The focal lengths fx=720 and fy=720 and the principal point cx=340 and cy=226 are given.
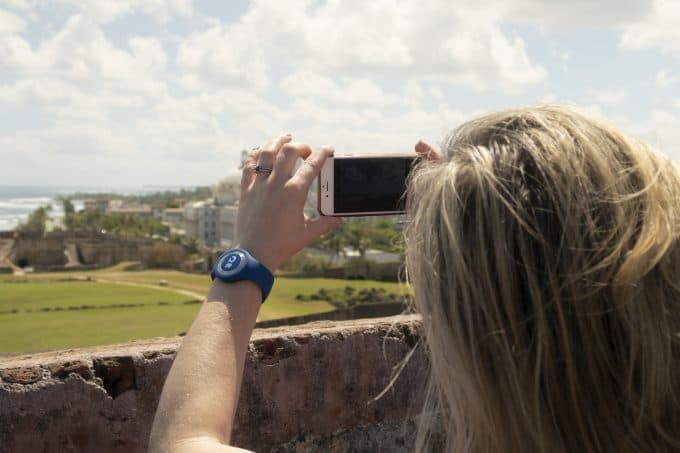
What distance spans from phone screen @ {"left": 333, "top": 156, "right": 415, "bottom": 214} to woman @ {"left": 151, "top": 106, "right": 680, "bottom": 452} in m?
0.74

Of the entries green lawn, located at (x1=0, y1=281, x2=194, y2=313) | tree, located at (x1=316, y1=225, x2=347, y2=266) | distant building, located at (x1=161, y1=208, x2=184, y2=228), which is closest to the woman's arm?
green lawn, located at (x1=0, y1=281, x2=194, y2=313)

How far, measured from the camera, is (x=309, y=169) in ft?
4.99

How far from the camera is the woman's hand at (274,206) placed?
1.40 m

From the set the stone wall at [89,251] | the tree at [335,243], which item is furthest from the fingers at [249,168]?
the tree at [335,243]

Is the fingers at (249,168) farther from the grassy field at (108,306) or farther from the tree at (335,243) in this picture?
the tree at (335,243)

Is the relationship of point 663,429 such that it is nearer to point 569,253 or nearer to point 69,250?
point 569,253

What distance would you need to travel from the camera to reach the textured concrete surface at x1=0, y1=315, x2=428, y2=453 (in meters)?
2.21

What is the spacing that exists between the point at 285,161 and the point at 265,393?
1391 mm

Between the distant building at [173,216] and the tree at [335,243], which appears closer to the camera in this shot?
the tree at [335,243]

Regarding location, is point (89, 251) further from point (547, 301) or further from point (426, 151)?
point (547, 301)

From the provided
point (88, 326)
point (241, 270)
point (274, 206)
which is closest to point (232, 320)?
point (241, 270)

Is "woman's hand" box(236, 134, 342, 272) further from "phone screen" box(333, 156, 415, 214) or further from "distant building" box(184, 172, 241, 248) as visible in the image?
"distant building" box(184, 172, 241, 248)

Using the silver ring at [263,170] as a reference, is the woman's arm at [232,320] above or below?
below

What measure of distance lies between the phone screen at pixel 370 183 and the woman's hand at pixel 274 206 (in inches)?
17.0
